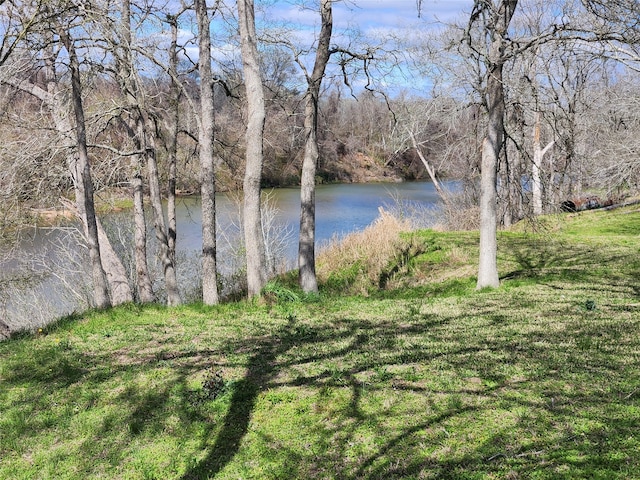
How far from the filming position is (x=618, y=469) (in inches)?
131

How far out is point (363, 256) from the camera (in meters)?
14.6

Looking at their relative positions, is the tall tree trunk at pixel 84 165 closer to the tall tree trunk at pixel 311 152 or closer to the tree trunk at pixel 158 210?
the tree trunk at pixel 158 210

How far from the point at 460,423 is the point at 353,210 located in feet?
92.3

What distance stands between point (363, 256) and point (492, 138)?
579 centimetres

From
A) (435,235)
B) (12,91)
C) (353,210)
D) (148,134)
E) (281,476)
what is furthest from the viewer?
(353,210)

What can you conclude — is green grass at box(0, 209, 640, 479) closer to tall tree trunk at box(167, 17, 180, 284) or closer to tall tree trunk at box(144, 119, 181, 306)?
tall tree trunk at box(144, 119, 181, 306)

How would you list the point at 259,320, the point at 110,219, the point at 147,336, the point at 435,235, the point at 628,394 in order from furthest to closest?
the point at 110,219 → the point at 435,235 → the point at 259,320 → the point at 147,336 → the point at 628,394

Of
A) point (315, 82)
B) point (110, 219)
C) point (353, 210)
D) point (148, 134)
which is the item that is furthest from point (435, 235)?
point (353, 210)

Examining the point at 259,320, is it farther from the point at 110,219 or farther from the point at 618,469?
the point at 110,219

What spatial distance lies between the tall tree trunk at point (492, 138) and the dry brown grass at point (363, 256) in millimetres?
3789

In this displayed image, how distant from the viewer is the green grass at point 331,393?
3.81m

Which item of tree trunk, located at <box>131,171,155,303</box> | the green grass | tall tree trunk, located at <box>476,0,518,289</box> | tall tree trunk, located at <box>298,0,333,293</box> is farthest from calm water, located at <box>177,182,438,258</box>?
the green grass

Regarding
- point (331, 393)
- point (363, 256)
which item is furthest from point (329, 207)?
point (331, 393)

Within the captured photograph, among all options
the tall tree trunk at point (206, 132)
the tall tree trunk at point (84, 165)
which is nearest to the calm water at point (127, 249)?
the tall tree trunk at point (84, 165)
